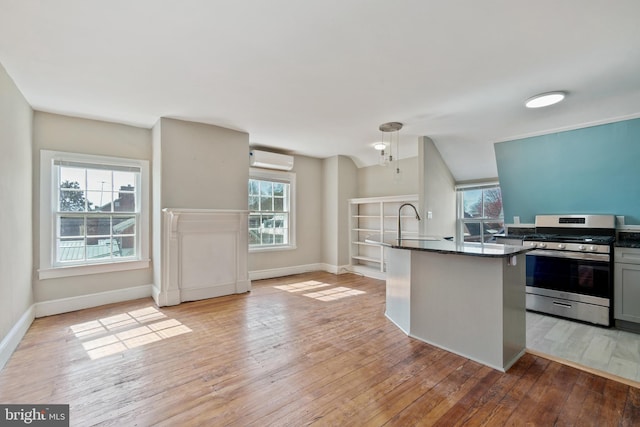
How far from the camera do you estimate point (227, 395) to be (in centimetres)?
188

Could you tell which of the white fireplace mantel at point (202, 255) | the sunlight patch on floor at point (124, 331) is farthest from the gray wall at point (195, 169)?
the sunlight patch on floor at point (124, 331)

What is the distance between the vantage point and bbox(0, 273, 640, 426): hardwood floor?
5.57 ft

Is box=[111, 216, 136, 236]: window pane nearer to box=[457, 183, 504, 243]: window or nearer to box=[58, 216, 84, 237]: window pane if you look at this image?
box=[58, 216, 84, 237]: window pane

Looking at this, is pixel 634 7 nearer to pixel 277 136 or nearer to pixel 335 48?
pixel 335 48

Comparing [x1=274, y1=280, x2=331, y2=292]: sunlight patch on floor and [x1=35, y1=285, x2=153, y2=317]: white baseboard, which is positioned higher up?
[x1=35, y1=285, x2=153, y2=317]: white baseboard

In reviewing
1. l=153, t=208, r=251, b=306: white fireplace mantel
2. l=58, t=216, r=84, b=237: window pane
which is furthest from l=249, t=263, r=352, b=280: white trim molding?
l=58, t=216, r=84, b=237: window pane

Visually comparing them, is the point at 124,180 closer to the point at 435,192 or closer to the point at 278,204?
the point at 278,204

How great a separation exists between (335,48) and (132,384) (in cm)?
280

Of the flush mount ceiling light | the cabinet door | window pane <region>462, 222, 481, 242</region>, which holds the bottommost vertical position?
the cabinet door

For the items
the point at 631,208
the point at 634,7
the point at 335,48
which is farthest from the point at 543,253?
the point at 335,48

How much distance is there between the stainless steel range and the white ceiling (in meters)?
1.28

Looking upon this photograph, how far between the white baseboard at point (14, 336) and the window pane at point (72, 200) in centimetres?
117

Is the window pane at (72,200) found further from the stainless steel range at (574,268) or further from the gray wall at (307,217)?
the stainless steel range at (574,268)

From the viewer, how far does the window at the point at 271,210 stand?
5199mm
